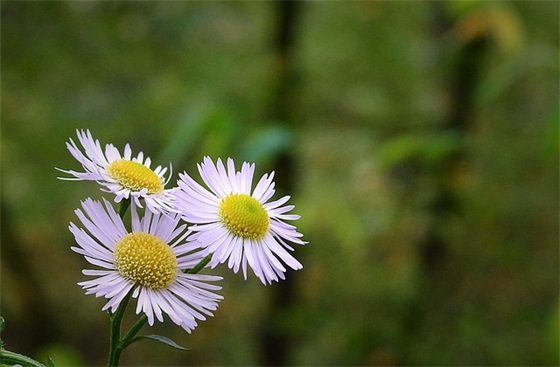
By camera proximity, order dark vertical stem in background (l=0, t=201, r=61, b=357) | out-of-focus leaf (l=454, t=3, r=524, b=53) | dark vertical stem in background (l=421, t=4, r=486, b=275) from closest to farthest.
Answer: out-of-focus leaf (l=454, t=3, r=524, b=53) < dark vertical stem in background (l=421, t=4, r=486, b=275) < dark vertical stem in background (l=0, t=201, r=61, b=357)

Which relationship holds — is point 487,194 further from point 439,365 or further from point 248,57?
point 248,57

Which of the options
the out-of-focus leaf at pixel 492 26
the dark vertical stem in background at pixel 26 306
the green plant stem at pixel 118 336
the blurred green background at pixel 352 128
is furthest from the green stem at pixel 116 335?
the dark vertical stem in background at pixel 26 306

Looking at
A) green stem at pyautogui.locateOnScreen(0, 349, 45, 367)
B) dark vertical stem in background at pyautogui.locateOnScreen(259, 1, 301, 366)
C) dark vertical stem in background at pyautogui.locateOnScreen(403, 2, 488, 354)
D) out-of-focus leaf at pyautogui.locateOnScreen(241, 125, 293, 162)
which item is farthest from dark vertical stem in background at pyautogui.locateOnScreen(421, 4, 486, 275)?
green stem at pyautogui.locateOnScreen(0, 349, 45, 367)

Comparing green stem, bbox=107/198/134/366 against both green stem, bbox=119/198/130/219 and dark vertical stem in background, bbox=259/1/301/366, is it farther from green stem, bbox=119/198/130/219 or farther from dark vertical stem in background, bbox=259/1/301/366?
dark vertical stem in background, bbox=259/1/301/366

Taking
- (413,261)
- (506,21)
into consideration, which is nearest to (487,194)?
(413,261)

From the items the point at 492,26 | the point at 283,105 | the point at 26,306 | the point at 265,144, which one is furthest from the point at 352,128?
the point at 26,306

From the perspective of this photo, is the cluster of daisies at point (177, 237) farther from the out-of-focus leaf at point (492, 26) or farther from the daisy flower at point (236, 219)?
the out-of-focus leaf at point (492, 26)

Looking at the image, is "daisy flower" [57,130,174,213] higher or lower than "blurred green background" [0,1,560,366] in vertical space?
lower
